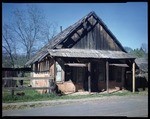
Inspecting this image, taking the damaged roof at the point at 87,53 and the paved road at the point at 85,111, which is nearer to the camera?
the paved road at the point at 85,111

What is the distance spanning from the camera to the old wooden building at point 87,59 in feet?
66.0

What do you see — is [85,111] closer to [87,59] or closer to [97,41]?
[87,59]

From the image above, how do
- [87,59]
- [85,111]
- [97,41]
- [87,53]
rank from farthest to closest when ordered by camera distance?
[97,41] < [87,59] < [87,53] < [85,111]

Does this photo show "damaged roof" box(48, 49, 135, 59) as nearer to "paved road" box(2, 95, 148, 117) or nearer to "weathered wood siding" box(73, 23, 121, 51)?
"weathered wood siding" box(73, 23, 121, 51)

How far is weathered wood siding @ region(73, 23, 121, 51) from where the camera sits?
73.1 feet

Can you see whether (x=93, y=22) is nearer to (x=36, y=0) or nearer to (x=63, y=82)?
(x=63, y=82)

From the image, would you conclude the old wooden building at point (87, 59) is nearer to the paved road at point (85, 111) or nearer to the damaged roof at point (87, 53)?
the damaged roof at point (87, 53)

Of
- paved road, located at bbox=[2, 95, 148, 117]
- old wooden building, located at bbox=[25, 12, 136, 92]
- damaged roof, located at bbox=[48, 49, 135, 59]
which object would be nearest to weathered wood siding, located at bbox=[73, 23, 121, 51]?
old wooden building, located at bbox=[25, 12, 136, 92]

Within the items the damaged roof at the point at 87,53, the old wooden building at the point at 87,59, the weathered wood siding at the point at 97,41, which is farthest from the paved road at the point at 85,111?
the weathered wood siding at the point at 97,41

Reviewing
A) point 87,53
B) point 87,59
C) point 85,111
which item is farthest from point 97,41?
point 85,111

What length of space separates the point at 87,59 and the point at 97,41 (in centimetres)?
266

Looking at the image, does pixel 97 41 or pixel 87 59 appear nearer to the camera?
pixel 87 59

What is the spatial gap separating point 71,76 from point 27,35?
27.9 m

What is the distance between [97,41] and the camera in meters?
23.0
